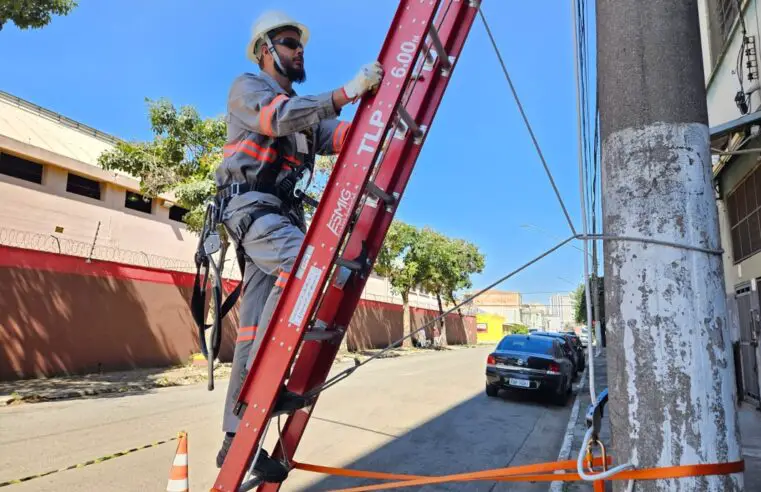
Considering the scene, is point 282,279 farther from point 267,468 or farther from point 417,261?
point 417,261

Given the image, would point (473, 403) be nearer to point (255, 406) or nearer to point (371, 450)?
point (371, 450)

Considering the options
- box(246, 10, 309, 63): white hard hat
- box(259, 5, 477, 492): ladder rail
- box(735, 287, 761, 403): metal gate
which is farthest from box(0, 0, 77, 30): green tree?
box(735, 287, 761, 403): metal gate

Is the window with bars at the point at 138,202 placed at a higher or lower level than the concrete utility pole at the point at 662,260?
higher

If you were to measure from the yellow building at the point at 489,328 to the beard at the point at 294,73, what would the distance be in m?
66.6

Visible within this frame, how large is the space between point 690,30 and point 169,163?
1481cm

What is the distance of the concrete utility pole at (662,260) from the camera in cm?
138

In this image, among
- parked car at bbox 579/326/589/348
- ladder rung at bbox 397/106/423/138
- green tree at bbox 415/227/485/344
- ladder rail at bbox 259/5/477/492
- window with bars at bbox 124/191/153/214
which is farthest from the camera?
→ green tree at bbox 415/227/485/344

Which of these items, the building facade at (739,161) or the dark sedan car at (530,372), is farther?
the dark sedan car at (530,372)

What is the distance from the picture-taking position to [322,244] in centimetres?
212

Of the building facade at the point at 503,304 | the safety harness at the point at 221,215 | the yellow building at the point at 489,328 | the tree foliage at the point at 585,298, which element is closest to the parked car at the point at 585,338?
the tree foliage at the point at 585,298

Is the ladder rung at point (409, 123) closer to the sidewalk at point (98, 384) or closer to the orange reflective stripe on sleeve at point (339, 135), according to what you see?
the orange reflective stripe on sleeve at point (339, 135)

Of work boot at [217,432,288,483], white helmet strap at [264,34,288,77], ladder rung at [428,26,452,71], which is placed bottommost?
work boot at [217,432,288,483]

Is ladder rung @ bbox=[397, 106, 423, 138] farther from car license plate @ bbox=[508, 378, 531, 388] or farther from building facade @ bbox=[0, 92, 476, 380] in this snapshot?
building facade @ bbox=[0, 92, 476, 380]

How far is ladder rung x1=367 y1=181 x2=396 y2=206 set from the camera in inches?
94.1
